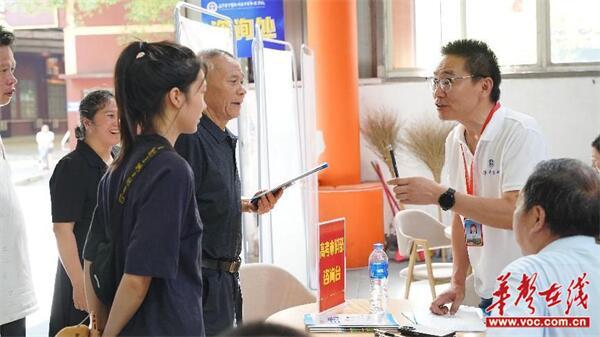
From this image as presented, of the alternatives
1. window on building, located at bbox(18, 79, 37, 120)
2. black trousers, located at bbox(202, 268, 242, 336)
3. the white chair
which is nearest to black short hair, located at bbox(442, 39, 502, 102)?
black trousers, located at bbox(202, 268, 242, 336)

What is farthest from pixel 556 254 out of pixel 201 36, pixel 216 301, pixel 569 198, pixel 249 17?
pixel 249 17

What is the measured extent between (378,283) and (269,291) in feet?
1.68

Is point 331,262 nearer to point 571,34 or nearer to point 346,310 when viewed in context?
point 346,310

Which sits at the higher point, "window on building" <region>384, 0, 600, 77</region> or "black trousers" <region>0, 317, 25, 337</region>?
"window on building" <region>384, 0, 600, 77</region>

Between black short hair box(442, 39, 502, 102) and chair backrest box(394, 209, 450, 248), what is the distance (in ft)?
9.01

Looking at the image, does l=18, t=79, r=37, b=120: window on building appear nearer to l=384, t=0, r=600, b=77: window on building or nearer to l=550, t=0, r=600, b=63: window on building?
l=384, t=0, r=600, b=77: window on building

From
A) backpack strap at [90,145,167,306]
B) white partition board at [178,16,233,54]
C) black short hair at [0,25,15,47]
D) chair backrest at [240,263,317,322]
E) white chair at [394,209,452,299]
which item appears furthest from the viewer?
white chair at [394,209,452,299]

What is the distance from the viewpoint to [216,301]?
2162mm

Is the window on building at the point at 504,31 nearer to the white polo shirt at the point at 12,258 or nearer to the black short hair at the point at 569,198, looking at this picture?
the white polo shirt at the point at 12,258

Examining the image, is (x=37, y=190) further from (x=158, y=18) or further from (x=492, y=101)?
(x=492, y=101)

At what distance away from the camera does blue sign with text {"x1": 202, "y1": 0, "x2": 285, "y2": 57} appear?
24.7 ft

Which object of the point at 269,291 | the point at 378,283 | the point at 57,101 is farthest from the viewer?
the point at 57,101

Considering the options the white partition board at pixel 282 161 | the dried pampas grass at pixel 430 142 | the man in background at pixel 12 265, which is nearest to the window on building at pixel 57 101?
the dried pampas grass at pixel 430 142

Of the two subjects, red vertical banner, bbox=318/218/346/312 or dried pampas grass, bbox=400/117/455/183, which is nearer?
red vertical banner, bbox=318/218/346/312
